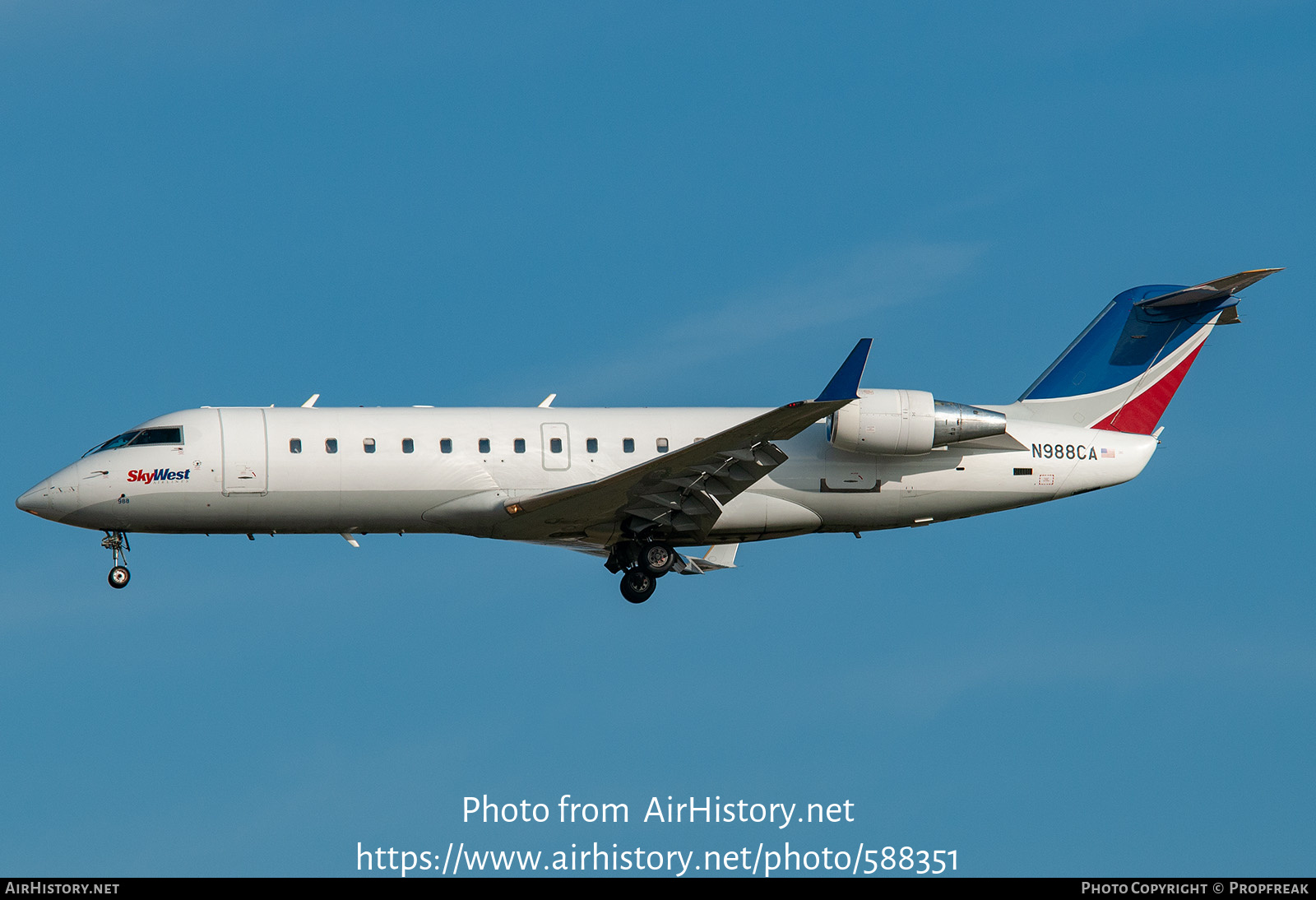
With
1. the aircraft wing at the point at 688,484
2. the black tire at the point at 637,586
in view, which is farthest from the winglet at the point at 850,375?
the black tire at the point at 637,586

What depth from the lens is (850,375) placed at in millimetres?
26219

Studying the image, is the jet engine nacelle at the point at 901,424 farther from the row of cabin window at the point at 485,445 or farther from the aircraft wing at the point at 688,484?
the row of cabin window at the point at 485,445

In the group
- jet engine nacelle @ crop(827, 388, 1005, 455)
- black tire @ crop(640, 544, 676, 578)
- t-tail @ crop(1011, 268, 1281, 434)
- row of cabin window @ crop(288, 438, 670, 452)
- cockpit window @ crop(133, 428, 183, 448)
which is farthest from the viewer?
t-tail @ crop(1011, 268, 1281, 434)

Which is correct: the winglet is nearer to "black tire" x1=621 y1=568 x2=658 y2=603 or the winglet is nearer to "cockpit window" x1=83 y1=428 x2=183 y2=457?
"black tire" x1=621 y1=568 x2=658 y2=603

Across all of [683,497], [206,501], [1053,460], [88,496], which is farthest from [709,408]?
[88,496]

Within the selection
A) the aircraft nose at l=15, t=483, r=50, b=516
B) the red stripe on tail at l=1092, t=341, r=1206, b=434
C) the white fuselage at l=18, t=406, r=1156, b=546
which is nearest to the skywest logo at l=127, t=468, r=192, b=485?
the white fuselage at l=18, t=406, r=1156, b=546

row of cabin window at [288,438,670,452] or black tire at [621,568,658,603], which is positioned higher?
row of cabin window at [288,438,670,452]

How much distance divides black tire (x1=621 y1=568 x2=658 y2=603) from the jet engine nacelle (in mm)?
4258

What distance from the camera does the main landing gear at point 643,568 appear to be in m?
29.9

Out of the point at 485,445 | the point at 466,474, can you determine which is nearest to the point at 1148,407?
the point at 485,445

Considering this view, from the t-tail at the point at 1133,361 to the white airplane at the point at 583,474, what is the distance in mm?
777

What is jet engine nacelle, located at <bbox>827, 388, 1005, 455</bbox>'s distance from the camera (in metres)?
29.2

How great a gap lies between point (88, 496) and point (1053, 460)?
1787 centimetres

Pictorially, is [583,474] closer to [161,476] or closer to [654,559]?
[654,559]
